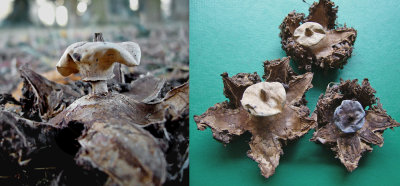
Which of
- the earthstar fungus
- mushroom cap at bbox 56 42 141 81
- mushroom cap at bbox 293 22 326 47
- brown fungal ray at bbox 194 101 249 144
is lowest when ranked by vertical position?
brown fungal ray at bbox 194 101 249 144

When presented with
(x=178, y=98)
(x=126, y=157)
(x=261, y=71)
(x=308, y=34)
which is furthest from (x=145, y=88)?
(x=308, y=34)

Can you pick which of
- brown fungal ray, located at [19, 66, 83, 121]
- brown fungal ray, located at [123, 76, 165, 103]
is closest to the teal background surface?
brown fungal ray, located at [123, 76, 165, 103]

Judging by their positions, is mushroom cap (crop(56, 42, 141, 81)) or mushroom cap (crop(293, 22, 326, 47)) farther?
mushroom cap (crop(293, 22, 326, 47))

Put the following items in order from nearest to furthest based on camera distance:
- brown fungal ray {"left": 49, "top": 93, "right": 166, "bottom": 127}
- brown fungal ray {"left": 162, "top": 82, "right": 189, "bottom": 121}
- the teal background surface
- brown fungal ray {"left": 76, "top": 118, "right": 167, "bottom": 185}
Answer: brown fungal ray {"left": 76, "top": 118, "right": 167, "bottom": 185}, brown fungal ray {"left": 49, "top": 93, "right": 166, "bottom": 127}, brown fungal ray {"left": 162, "top": 82, "right": 189, "bottom": 121}, the teal background surface

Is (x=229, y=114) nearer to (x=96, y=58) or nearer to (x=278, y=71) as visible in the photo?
(x=278, y=71)

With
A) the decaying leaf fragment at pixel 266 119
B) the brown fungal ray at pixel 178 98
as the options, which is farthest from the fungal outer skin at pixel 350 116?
the brown fungal ray at pixel 178 98

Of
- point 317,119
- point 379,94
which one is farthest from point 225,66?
point 379,94

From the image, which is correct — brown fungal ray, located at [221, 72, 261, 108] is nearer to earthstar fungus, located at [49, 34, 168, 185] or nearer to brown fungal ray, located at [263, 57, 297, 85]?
brown fungal ray, located at [263, 57, 297, 85]
